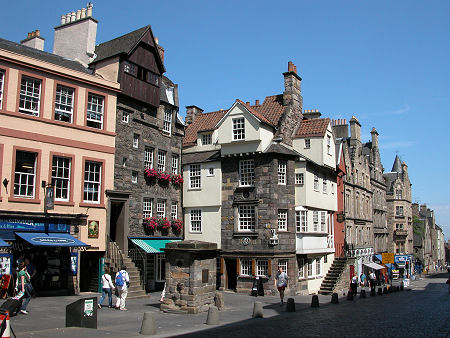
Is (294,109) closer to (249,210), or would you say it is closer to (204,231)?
(249,210)

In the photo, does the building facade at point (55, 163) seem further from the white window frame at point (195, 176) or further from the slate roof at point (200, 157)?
the white window frame at point (195, 176)

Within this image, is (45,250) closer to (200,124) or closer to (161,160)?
(161,160)

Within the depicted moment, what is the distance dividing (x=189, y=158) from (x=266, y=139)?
19.0 ft

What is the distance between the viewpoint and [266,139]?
96.8 feet

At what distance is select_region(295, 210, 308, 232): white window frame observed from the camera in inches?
1177

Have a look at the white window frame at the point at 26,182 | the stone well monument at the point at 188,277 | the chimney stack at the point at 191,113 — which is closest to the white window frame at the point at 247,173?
the chimney stack at the point at 191,113

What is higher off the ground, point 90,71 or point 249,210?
point 90,71

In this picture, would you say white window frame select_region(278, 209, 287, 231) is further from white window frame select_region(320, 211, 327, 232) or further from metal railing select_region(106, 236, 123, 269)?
metal railing select_region(106, 236, 123, 269)

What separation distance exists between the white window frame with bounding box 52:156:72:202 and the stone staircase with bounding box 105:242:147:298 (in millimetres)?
3764

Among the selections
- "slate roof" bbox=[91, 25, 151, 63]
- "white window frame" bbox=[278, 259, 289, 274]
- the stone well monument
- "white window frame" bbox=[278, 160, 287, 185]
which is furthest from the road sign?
the stone well monument

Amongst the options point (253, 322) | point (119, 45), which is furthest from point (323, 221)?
point (119, 45)

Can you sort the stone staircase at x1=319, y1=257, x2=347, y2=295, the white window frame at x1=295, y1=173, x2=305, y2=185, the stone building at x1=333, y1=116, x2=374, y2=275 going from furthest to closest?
1. the stone building at x1=333, y1=116, x2=374, y2=275
2. the stone staircase at x1=319, y1=257, x2=347, y2=295
3. the white window frame at x1=295, y1=173, x2=305, y2=185

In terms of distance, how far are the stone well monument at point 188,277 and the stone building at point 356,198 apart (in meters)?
22.7

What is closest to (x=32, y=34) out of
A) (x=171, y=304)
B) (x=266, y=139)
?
(x=266, y=139)
